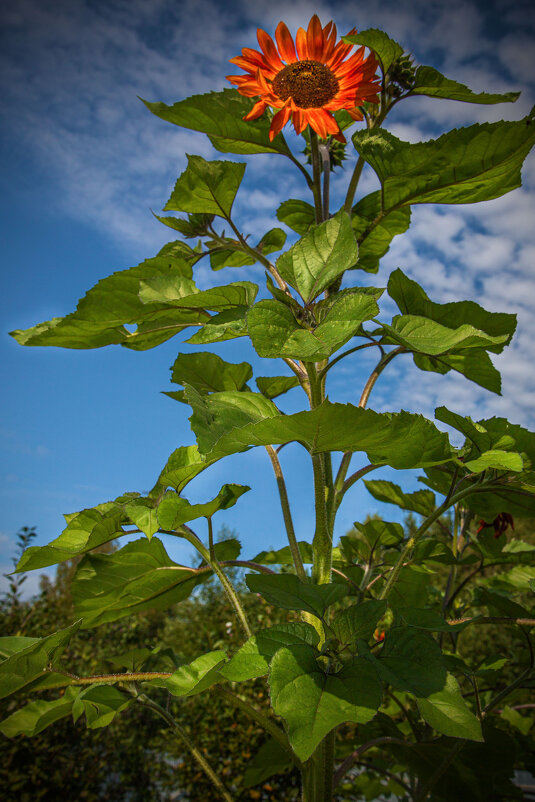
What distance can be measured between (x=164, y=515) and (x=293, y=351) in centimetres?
45

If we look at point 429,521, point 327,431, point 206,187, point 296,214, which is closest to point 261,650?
point 327,431

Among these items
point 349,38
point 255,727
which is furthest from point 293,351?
point 255,727

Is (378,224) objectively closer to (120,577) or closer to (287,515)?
(287,515)

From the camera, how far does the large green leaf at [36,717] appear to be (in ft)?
4.07

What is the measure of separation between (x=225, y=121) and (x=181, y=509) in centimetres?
90

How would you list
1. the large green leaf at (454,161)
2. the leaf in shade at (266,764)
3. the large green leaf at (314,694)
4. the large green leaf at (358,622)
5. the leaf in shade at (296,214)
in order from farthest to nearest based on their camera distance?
the leaf in shade at (266,764), the leaf in shade at (296,214), the large green leaf at (454,161), the large green leaf at (358,622), the large green leaf at (314,694)

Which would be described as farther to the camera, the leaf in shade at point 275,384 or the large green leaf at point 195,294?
the leaf in shade at point 275,384

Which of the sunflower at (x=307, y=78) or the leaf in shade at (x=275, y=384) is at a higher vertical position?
the sunflower at (x=307, y=78)

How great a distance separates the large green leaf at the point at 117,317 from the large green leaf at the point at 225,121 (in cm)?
31

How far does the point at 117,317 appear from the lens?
1294mm

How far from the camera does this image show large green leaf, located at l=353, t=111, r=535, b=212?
1.18 meters

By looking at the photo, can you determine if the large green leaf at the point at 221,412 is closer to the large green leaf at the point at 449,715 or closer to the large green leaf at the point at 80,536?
the large green leaf at the point at 80,536

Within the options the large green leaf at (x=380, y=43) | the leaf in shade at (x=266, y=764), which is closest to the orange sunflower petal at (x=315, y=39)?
the large green leaf at (x=380, y=43)

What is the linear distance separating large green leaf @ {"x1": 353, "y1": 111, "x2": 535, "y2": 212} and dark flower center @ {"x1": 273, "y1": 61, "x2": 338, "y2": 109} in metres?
0.18
